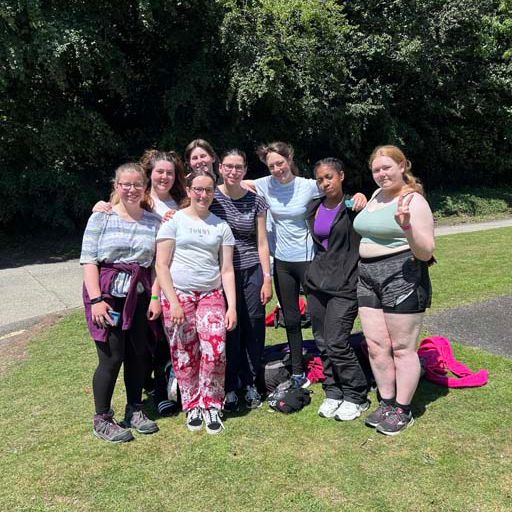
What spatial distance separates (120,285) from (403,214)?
6.27 feet

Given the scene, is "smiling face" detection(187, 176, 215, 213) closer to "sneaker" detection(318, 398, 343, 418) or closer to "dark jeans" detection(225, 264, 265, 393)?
"dark jeans" detection(225, 264, 265, 393)

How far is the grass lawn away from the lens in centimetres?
290

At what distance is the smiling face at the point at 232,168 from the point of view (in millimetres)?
3816

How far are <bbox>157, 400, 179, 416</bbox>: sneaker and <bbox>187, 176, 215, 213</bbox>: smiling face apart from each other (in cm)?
156

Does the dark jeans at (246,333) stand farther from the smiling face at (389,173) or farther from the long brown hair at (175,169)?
the smiling face at (389,173)

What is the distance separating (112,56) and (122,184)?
961 cm

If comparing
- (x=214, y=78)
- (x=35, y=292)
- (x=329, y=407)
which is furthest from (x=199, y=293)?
(x=214, y=78)

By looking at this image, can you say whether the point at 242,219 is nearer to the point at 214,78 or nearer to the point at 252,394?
the point at 252,394

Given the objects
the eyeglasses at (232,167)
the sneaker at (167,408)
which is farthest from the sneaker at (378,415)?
the eyeglasses at (232,167)

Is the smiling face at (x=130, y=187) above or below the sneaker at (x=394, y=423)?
above

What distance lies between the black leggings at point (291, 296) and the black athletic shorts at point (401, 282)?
2.77 ft

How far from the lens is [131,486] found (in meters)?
3.07

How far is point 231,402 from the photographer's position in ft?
13.2

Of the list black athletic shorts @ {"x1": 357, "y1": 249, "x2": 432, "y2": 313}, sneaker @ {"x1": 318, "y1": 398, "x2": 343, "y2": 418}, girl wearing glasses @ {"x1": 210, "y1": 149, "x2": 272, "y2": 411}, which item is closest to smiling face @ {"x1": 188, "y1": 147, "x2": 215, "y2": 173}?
girl wearing glasses @ {"x1": 210, "y1": 149, "x2": 272, "y2": 411}
